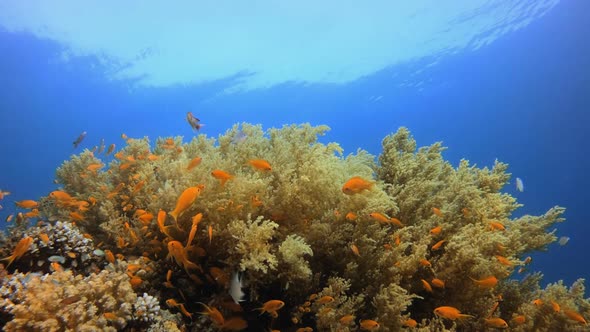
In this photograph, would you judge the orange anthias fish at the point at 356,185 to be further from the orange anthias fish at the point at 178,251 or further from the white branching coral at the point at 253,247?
the orange anthias fish at the point at 178,251

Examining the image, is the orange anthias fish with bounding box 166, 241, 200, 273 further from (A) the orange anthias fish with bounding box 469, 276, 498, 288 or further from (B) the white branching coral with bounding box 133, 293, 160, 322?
(A) the orange anthias fish with bounding box 469, 276, 498, 288

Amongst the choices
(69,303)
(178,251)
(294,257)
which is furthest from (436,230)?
(69,303)

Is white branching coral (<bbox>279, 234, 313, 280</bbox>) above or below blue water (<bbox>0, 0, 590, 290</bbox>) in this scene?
below

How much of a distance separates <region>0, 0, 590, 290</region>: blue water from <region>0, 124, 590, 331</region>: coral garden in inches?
2039

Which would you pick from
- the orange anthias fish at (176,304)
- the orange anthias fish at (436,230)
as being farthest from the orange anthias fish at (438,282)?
the orange anthias fish at (176,304)

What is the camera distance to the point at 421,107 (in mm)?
93062

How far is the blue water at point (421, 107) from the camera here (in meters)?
56.8

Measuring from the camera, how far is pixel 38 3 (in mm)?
40062

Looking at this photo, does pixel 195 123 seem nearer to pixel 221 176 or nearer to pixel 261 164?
pixel 261 164

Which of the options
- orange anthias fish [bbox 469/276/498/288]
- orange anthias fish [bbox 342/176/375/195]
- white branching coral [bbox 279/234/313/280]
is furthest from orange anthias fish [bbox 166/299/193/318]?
orange anthias fish [bbox 469/276/498/288]

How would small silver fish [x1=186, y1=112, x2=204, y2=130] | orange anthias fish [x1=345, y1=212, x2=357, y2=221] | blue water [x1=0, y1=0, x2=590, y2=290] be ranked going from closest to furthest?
orange anthias fish [x1=345, y1=212, x2=357, y2=221] → small silver fish [x1=186, y1=112, x2=204, y2=130] → blue water [x1=0, y1=0, x2=590, y2=290]

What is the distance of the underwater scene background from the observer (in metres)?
3.05

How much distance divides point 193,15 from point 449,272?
5841cm

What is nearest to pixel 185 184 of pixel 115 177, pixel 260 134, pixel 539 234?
pixel 260 134
